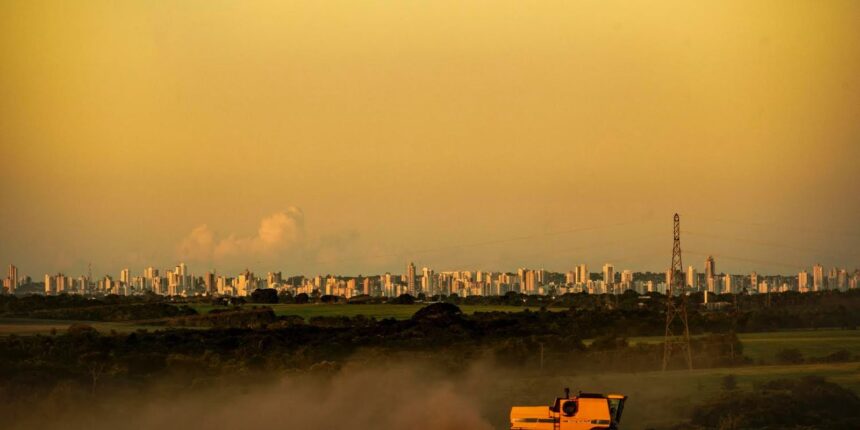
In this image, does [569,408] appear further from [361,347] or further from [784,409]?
[361,347]

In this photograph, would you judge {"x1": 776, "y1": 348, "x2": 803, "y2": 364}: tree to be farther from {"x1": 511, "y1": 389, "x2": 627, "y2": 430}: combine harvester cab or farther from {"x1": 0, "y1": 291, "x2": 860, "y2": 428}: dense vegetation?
{"x1": 511, "y1": 389, "x2": 627, "y2": 430}: combine harvester cab

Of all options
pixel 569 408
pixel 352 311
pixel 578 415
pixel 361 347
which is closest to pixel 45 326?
pixel 361 347

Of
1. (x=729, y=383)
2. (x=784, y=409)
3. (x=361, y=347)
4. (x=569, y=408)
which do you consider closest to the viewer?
(x=569, y=408)

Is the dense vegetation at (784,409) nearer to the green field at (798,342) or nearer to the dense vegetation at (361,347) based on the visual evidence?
the dense vegetation at (361,347)

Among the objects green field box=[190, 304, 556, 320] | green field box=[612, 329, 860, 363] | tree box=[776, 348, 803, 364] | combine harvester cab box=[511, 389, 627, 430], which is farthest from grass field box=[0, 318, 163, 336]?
combine harvester cab box=[511, 389, 627, 430]

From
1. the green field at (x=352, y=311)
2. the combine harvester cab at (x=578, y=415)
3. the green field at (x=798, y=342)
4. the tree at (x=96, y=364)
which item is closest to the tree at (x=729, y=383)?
the green field at (x=798, y=342)

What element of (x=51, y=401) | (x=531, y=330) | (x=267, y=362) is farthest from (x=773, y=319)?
(x=51, y=401)

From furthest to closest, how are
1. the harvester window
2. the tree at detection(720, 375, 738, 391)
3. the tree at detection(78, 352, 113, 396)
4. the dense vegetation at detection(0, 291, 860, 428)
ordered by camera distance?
the tree at detection(78, 352, 113, 396), the dense vegetation at detection(0, 291, 860, 428), the tree at detection(720, 375, 738, 391), the harvester window

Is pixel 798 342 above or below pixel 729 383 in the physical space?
above
